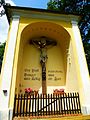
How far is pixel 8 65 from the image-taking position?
318 inches

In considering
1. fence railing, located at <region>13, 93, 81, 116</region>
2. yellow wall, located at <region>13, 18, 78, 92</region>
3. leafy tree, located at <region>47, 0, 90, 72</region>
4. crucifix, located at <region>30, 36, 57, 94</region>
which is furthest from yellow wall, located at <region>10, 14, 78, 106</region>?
leafy tree, located at <region>47, 0, 90, 72</region>

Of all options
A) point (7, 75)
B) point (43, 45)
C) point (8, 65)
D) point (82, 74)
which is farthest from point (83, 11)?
point (7, 75)

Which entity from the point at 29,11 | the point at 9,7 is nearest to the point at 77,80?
the point at 29,11

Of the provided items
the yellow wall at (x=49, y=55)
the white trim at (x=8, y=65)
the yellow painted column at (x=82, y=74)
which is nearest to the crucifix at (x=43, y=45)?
the yellow wall at (x=49, y=55)

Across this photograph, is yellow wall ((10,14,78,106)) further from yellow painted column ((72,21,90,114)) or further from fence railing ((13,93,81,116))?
fence railing ((13,93,81,116))

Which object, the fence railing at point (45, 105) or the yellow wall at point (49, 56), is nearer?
the fence railing at point (45, 105)

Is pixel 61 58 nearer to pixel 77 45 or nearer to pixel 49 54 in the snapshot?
pixel 49 54

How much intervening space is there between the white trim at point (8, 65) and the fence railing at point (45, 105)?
549mm

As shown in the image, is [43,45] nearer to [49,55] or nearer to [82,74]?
[49,55]

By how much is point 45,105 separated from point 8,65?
2692mm

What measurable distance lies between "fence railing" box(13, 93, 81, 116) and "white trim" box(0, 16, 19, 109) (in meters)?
0.55

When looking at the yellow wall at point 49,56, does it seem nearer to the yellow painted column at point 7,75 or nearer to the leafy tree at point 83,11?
the yellow painted column at point 7,75

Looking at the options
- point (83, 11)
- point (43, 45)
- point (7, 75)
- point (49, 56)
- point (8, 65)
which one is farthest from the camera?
point (83, 11)

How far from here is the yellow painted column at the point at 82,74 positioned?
785 centimetres
